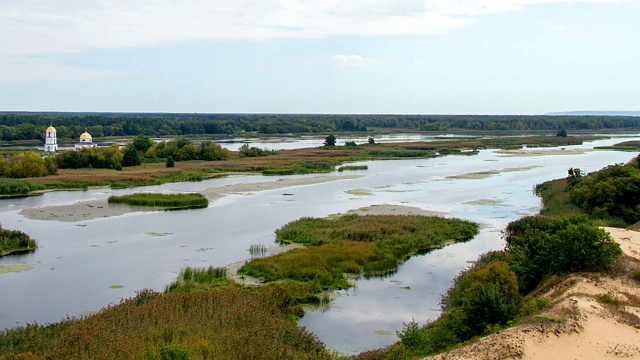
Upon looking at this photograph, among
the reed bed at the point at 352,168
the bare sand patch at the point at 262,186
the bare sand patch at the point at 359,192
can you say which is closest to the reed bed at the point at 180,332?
the bare sand patch at the point at 262,186

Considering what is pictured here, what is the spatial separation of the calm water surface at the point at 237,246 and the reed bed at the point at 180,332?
4.26ft

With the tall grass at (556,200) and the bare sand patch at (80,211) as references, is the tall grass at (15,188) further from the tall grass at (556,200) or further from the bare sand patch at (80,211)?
the tall grass at (556,200)

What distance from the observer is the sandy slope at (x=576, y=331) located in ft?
31.7

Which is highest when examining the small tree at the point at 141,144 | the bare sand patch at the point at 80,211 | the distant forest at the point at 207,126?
the distant forest at the point at 207,126

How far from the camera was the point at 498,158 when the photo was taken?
64.1m

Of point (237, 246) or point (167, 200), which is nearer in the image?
point (237, 246)

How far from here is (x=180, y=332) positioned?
38.1 feet

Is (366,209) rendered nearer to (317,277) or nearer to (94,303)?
(317,277)

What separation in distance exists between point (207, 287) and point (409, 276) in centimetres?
582

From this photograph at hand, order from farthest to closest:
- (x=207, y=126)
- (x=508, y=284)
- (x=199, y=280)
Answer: (x=207, y=126) → (x=199, y=280) → (x=508, y=284)

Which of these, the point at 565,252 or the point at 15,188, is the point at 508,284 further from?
the point at 15,188

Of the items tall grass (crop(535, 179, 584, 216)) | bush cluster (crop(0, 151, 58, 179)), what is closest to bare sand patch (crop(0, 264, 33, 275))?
tall grass (crop(535, 179, 584, 216))

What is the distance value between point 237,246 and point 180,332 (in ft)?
35.8

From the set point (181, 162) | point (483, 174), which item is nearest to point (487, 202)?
point (483, 174)
